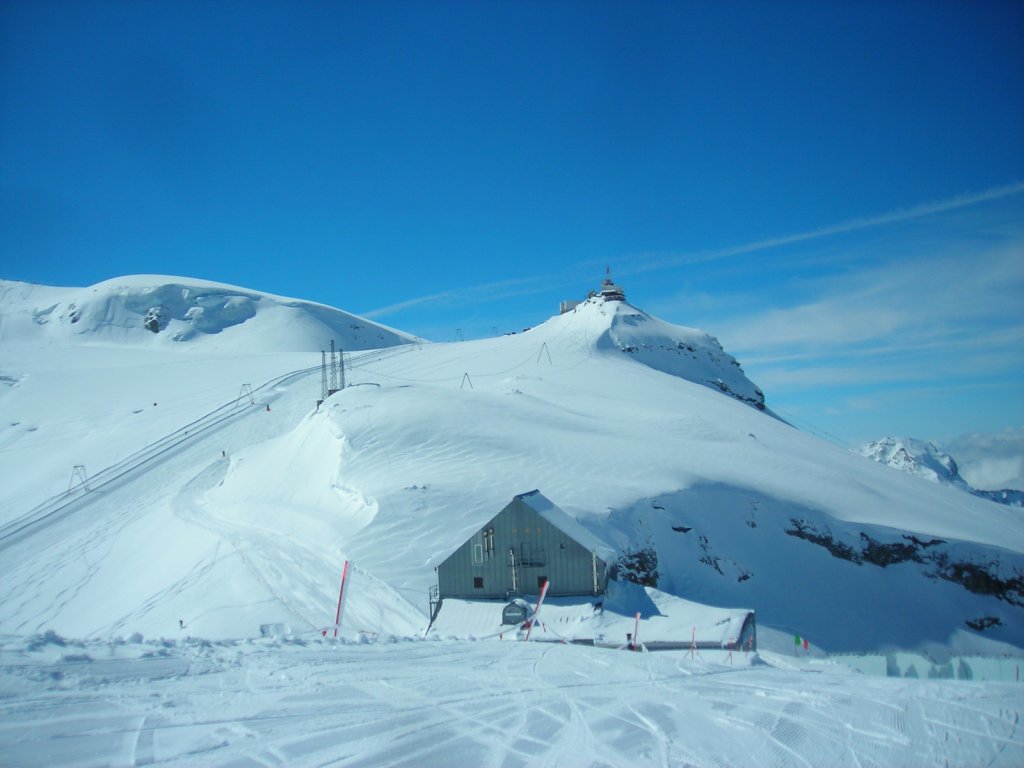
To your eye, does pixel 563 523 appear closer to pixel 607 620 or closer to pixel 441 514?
pixel 607 620

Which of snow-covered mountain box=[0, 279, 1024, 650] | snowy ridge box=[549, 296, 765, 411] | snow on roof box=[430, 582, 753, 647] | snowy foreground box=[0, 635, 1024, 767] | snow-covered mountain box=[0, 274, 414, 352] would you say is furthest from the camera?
snow-covered mountain box=[0, 274, 414, 352]

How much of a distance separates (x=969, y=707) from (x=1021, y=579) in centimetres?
2845

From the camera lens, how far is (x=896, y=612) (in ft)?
98.6

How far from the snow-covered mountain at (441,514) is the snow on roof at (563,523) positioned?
1990 mm

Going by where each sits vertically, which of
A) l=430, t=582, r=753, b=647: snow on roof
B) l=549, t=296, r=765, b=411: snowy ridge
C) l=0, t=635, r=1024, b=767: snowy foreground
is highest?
l=549, t=296, r=765, b=411: snowy ridge

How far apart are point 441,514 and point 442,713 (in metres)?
19.6

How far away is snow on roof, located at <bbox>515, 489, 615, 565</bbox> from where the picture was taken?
915 inches

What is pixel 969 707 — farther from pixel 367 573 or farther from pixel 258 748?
pixel 367 573

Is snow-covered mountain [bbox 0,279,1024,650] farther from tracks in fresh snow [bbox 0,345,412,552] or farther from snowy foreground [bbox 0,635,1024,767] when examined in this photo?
snowy foreground [bbox 0,635,1024,767]

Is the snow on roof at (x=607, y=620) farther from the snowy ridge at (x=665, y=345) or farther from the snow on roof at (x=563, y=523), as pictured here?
the snowy ridge at (x=665, y=345)

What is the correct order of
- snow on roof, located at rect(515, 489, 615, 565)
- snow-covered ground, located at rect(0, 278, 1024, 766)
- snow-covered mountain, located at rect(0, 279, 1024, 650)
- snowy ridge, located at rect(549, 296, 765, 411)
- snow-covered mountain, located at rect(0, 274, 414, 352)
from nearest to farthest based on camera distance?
snow-covered ground, located at rect(0, 278, 1024, 766), snow on roof, located at rect(515, 489, 615, 565), snow-covered mountain, located at rect(0, 279, 1024, 650), snowy ridge, located at rect(549, 296, 765, 411), snow-covered mountain, located at rect(0, 274, 414, 352)

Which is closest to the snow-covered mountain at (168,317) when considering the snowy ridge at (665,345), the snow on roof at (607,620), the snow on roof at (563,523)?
the snowy ridge at (665,345)

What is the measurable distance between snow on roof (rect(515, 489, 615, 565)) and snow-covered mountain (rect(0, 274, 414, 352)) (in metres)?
92.6

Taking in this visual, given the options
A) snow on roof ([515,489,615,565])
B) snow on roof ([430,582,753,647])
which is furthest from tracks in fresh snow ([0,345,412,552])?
snow on roof ([515,489,615,565])
